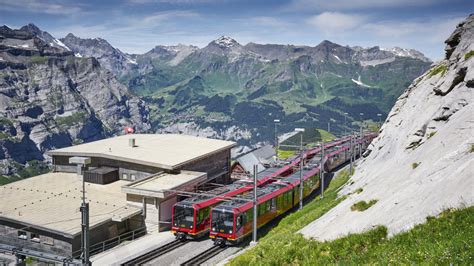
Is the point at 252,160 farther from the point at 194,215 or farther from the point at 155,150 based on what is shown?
the point at 194,215

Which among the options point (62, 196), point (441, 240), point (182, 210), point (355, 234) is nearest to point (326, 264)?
point (355, 234)

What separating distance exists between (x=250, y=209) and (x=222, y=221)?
10.5 feet

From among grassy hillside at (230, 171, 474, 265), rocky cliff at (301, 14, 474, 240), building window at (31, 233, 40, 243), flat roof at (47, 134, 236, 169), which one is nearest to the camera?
grassy hillside at (230, 171, 474, 265)

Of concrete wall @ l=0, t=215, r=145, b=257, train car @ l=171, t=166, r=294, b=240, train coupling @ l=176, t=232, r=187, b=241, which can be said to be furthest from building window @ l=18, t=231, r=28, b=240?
train coupling @ l=176, t=232, r=187, b=241

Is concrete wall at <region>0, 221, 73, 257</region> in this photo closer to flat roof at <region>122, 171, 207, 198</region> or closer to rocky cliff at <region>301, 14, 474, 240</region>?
flat roof at <region>122, 171, 207, 198</region>

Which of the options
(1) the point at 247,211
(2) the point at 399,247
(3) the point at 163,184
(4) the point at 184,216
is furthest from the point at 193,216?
(2) the point at 399,247

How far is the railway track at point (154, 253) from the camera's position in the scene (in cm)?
3466

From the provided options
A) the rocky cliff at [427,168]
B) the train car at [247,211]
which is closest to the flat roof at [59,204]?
the train car at [247,211]

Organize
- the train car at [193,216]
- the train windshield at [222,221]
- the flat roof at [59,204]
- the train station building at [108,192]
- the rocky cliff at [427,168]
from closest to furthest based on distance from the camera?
the rocky cliff at [427,168] < the train windshield at [222,221] < the train car at [193,216] < the flat roof at [59,204] < the train station building at [108,192]

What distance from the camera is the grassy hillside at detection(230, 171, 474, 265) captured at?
11920mm

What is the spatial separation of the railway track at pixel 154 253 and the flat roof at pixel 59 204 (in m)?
6.66

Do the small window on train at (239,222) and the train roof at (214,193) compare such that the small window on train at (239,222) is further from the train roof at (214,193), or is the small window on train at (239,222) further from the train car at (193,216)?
the train roof at (214,193)

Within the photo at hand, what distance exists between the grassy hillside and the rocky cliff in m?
0.91

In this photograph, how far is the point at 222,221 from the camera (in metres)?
37.4
